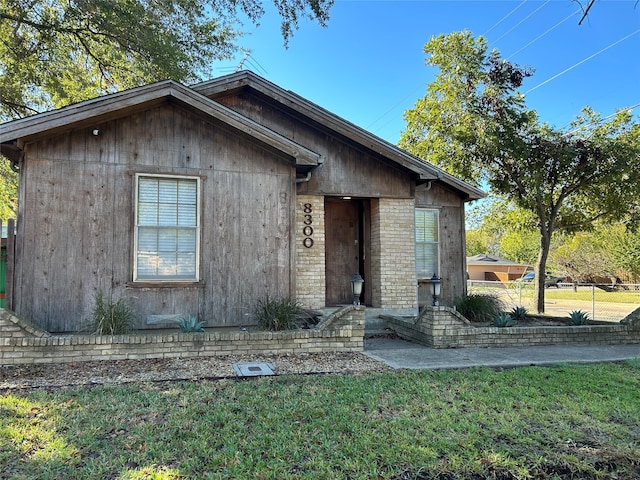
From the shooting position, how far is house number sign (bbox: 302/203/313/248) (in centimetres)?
919

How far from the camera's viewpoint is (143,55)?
39.6 feet

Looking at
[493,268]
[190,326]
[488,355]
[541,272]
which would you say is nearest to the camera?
[190,326]

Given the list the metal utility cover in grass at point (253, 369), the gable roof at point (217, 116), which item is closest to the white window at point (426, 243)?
the gable roof at point (217, 116)

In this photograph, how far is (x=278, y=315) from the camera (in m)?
7.15

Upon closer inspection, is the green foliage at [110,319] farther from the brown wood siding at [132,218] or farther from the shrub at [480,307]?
the shrub at [480,307]

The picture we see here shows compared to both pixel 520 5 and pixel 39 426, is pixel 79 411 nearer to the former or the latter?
pixel 39 426

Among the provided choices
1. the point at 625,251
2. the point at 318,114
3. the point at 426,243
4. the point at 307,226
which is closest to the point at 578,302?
the point at 426,243

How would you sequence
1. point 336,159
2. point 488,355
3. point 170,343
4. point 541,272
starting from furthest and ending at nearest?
point 541,272
point 336,159
point 488,355
point 170,343

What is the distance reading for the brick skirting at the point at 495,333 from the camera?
762cm

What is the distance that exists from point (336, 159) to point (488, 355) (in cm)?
498

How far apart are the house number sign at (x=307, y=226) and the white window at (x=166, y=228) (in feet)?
7.80

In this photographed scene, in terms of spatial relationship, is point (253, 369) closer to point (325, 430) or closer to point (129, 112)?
point (325, 430)

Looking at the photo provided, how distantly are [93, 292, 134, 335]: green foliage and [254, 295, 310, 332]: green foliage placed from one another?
2084mm

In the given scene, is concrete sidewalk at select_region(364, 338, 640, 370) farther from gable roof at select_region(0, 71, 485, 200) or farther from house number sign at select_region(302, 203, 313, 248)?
gable roof at select_region(0, 71, 485, 200)
